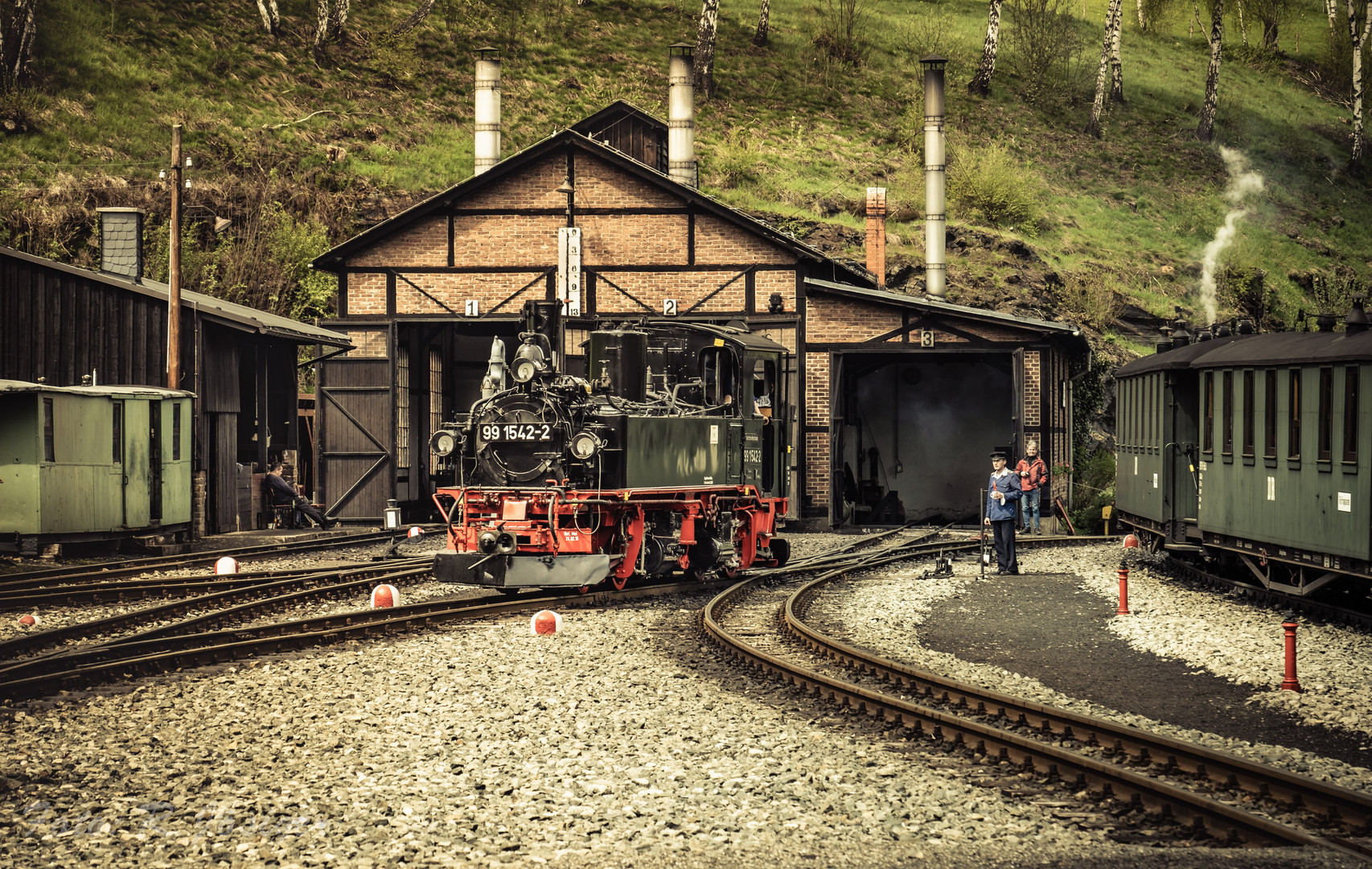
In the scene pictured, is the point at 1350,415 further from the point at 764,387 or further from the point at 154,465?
the point at 154,465

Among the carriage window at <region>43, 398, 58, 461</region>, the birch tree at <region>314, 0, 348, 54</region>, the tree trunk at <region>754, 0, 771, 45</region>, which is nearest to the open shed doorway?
the carriage window at <region>43, 398, 58, 461</region>

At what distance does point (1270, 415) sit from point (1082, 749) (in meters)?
7.39

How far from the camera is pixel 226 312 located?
23.7 metres

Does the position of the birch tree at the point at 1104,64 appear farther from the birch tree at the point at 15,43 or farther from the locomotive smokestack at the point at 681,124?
the birch tree at the point at 15,43

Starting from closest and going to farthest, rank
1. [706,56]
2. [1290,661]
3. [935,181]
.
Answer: [1290,661] → [935,181] → [706,56]

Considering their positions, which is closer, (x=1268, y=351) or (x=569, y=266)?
(x=1268, y=351)

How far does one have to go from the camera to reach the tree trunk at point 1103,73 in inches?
2411

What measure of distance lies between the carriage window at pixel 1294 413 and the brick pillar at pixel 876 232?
1848cm

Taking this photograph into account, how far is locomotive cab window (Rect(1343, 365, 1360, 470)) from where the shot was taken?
11.8 metres

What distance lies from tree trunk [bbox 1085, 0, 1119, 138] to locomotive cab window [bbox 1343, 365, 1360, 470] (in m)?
53.4

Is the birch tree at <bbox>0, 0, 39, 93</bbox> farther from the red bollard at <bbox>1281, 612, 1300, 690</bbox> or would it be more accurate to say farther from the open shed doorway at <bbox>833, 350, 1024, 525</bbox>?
the red bollard at <bbox>1281, 612, 1300, 690</bbox>

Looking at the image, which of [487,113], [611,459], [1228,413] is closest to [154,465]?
[611,459]

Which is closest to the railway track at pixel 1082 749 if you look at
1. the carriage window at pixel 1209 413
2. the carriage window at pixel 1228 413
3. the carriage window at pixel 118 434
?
the carriage window at pixel 1228 413

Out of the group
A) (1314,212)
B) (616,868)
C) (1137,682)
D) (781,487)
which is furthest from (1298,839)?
(1314,212)
